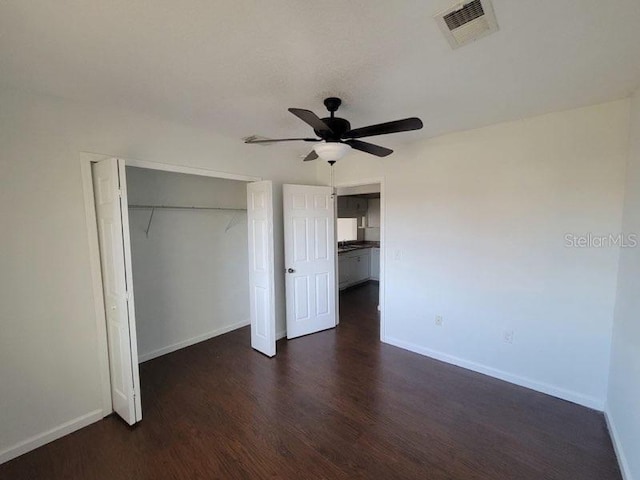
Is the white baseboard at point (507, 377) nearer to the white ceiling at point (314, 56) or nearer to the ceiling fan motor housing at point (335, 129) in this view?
the white ceiling at point (314, 56)

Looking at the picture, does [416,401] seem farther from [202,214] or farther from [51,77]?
[51,77]

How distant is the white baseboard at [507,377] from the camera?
7.94 ft

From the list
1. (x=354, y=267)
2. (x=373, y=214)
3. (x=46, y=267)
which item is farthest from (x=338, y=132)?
(x=373, y=214)

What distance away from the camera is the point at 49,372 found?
82.6 inches

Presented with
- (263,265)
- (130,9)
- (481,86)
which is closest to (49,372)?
(263,265)

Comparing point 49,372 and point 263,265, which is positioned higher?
point 263,265

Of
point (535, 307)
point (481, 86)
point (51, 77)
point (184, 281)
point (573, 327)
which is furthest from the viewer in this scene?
point (184, 281)

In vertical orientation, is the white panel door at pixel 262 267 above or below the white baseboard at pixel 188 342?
above

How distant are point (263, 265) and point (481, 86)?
2.61 m

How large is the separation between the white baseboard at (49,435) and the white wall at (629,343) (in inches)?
146

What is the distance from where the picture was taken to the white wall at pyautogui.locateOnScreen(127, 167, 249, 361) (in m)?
3.21

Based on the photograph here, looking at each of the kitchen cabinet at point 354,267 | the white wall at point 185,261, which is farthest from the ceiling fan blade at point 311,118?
the kitchen cabinet at point 354,267

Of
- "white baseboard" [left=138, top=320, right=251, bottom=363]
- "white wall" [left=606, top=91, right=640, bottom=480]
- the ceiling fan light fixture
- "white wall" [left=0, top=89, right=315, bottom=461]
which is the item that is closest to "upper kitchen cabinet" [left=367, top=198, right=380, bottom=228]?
"white baseboard" [left=138, top=320, right=251, bottom=363]

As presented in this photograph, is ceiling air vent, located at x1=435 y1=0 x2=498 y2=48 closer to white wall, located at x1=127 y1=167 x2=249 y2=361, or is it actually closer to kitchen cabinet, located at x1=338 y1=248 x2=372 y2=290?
white wall, located at x1=127 y1=167 x2=249 y2=361
